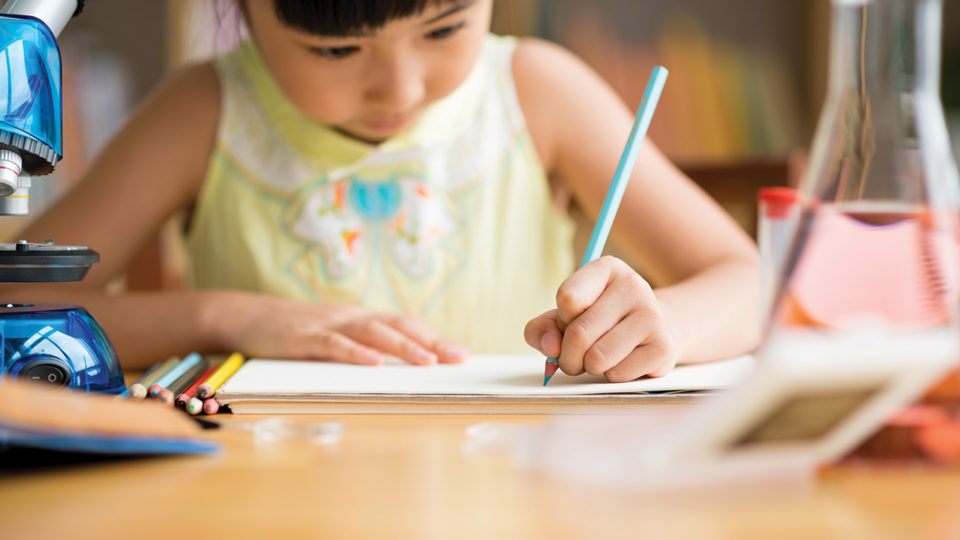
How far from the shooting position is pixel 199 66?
1.01 metres

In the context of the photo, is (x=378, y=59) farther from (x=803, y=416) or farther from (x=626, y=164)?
(x=803, y=416)

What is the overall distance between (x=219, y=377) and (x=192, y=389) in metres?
0.03

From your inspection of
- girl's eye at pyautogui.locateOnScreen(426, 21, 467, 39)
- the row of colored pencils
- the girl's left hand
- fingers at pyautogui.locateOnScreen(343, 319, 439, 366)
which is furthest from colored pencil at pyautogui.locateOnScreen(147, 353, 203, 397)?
girl's eye at pyautogui.locateOnScreen(426, 21, 467, 39)

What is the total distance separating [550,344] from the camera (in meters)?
0.51

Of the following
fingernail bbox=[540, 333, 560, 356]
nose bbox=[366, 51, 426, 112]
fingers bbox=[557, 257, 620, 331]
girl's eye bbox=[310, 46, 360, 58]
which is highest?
girl's eye bbox=[310, 46, 360, 58]

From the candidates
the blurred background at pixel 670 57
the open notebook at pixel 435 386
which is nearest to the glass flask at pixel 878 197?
the open notebook at pixel 435 386

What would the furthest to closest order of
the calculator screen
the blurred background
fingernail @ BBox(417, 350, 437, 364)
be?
the blurred background < fingernail @ BBox(417, 350, 437, 364) < the calculator screen

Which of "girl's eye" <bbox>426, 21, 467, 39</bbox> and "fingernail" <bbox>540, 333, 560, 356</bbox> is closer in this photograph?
"fingernail" <bbox>540, 333, 560, 356</bbox>

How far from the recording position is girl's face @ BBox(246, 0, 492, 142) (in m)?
0.70

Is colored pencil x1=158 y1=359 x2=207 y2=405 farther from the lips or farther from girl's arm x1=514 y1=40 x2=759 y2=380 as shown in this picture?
the lips

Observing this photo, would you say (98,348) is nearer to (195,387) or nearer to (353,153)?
(195,387)

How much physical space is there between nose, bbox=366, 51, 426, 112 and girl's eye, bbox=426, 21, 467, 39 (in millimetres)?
24

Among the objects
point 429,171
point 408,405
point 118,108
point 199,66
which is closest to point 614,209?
point 408,405

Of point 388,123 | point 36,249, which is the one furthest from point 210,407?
point 388,123
